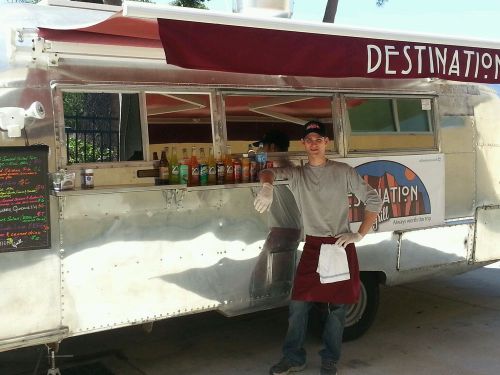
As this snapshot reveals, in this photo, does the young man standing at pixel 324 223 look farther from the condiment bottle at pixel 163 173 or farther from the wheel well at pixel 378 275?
the wheel well at pixel 378 275

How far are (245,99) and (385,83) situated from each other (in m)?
1.34

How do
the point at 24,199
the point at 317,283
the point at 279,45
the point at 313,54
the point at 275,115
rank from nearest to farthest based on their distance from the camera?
1. the point at 24,199
2. the point at 279,45
3. the point at 313,54
4. the point at 317,283
5. the point at 275,115

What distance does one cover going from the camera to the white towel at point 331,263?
4148 millimetres

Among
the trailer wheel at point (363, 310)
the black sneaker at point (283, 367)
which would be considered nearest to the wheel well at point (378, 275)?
the trailer wheel at point (363, 310)

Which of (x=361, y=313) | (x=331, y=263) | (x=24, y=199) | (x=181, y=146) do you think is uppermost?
(x=181, y=146)

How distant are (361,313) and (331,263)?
1.24m

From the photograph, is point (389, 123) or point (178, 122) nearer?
point (178, 122)

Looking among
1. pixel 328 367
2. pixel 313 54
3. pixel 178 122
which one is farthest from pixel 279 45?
pixel 328 367

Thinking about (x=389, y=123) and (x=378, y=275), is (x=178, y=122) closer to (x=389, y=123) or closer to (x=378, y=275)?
(x=389, y=123)

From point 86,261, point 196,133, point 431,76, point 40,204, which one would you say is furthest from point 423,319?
point 40,204

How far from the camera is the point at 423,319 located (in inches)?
229

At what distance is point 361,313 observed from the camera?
518cm

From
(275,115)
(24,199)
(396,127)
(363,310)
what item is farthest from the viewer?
(396,127)

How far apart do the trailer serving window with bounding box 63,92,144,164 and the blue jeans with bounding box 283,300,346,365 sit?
1.59 m
